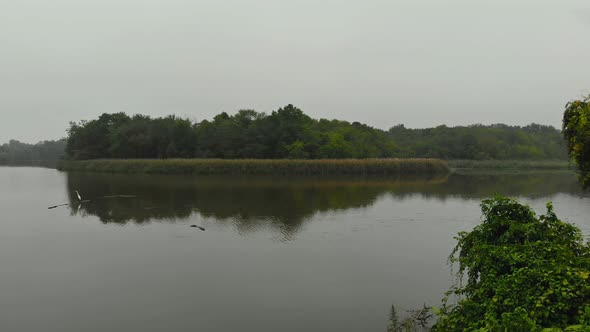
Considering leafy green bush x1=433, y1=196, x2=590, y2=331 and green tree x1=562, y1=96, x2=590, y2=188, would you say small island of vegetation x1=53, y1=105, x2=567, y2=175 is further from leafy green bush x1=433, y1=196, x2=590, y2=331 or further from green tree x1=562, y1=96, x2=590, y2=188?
leafy green bush x1=433, y1=196, x2=590, y2=331

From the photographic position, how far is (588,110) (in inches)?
273

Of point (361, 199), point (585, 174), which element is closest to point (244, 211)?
point (361, 199)

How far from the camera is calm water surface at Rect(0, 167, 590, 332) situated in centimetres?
671

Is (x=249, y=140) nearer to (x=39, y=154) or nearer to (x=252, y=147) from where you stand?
(x=252, y=147)

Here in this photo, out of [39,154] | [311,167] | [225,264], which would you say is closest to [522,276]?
[225,264]

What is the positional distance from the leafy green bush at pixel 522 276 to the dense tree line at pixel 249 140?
41755 millimetres

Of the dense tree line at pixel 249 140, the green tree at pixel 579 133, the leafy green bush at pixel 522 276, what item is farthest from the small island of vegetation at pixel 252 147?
the leafy green bush at pixel 522 276

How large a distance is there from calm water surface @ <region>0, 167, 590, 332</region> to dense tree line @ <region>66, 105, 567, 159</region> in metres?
31.5

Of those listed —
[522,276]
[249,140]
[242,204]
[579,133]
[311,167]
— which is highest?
[249,140]

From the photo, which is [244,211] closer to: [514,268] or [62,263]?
[62,263]

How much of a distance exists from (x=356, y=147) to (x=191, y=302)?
47.7 metres

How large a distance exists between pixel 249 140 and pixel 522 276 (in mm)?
47805

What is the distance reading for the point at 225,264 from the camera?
31.4 ft

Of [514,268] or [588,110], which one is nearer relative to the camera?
[514,268]
